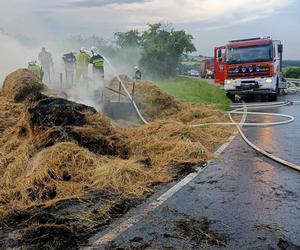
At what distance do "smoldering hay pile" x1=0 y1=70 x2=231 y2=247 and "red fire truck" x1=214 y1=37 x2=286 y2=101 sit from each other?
425 inches

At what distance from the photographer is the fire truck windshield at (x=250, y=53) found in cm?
2030

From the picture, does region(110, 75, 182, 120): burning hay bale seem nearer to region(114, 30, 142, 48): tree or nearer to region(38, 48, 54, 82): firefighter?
region(38, 48, 54, 82): firefighter

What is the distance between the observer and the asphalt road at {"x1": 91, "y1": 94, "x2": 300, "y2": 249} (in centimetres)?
415

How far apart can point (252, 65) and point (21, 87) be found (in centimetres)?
1185

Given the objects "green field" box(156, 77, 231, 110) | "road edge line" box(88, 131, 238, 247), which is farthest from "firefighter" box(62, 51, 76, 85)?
"road edge line" box(88, 131, 238, 247)

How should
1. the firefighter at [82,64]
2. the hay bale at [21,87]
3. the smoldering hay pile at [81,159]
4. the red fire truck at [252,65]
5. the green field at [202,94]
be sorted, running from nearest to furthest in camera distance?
the smoldering hay pile at [81,159] → the hay bale at [21,87] → the firefighter at [82,64] → the green field at [202,94] → the red fire truck at [252,65]

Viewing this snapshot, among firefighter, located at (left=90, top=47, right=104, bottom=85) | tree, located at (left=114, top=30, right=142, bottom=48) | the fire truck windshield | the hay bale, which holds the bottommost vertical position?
the hay bale

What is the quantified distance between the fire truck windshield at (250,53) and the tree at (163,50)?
61.2ft

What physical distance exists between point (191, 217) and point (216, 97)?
57.7 feet

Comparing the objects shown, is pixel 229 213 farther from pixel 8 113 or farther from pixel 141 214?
pixel 8 113

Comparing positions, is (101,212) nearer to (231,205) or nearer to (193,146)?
(231,205)

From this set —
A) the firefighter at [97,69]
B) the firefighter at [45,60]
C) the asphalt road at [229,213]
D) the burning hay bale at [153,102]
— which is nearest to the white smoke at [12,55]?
the firefighter at [45,60]

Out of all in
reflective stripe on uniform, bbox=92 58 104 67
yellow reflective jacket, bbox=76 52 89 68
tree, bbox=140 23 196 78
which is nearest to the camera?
reflective stripe on uniform, bbox=92 58 104 67

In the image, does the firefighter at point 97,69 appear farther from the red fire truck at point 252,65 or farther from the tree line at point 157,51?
the tree line at point 157,51
